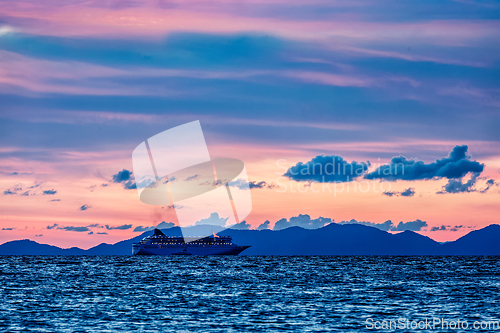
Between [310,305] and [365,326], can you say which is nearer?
[365,326]

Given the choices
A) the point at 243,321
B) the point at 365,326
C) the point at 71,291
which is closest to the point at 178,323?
the point at 243,321

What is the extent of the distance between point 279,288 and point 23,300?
33266 mm

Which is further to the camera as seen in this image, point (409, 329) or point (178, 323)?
point (178, 323)

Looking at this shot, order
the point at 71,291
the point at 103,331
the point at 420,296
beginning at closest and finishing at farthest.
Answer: the point at 103,331 → the point at 420,296 → the point at 71,291

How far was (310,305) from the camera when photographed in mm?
55625

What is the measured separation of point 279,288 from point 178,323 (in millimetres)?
33954

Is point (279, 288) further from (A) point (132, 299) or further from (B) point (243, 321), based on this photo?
(B) point (243, 321)

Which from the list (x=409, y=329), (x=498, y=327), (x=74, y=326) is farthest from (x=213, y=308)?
(x=498, y=327)

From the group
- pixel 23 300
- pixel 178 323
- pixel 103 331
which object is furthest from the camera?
pixel 23 300

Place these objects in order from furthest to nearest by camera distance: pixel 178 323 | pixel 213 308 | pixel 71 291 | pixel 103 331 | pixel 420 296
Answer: pixel 71 291, pixel 420 296, pixel 213 308, pixel 178 323, pixel 103 331

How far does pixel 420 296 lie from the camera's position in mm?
65062

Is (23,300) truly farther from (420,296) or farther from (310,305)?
(420,296)

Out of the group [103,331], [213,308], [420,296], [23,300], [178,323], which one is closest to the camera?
[103,331]

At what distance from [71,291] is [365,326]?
4406 centimetres
